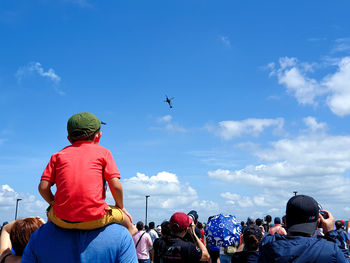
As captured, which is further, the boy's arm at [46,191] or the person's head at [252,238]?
the person's head at [252,238]

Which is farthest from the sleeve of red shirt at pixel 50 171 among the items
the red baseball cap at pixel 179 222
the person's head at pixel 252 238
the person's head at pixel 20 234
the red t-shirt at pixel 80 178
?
the person's head at pixel 252 238

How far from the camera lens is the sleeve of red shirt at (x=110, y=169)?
2699mm

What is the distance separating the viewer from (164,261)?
17.5 ft

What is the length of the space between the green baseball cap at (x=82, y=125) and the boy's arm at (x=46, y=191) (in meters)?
0.40

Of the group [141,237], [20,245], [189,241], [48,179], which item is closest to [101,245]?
[48,179]

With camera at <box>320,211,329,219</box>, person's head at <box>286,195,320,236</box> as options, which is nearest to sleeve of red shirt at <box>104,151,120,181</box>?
person's head at <box>286,195,320,236</box>

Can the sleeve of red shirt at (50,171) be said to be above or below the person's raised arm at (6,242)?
above

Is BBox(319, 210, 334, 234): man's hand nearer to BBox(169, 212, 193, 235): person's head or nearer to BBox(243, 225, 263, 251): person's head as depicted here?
BBox(243, 225, 263, 251): person's head

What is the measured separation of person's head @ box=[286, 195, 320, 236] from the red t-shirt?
4.41 feet

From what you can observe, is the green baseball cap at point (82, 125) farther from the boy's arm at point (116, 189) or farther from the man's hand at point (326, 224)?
the man's hand at point (326, 224)

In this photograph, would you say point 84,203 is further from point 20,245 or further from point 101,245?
point 20,245

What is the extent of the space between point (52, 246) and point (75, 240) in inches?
6.9

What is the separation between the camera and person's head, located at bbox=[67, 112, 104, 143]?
2.86 m

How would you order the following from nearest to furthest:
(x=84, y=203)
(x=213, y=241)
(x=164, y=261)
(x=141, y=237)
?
(x=84, y=203) < (x=164, y=261) < (x=213, y=241) < (x=141, y=237)
